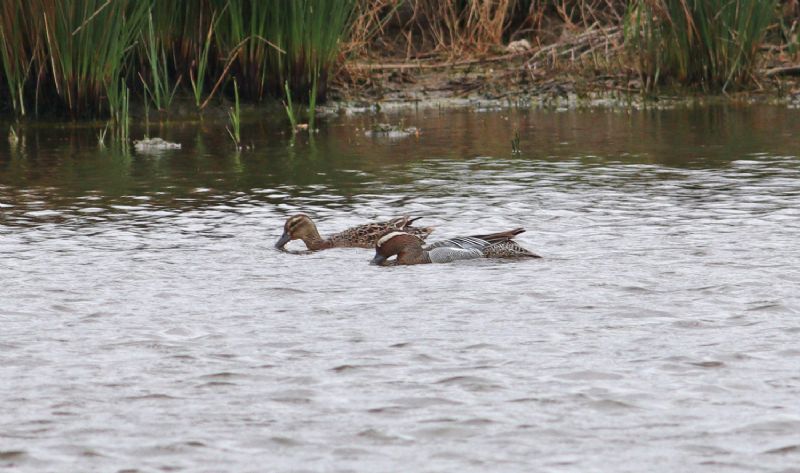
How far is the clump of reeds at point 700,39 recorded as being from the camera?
1631 centimetres

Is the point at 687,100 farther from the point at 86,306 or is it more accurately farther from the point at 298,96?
the point at 86,306

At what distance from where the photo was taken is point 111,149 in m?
13.4

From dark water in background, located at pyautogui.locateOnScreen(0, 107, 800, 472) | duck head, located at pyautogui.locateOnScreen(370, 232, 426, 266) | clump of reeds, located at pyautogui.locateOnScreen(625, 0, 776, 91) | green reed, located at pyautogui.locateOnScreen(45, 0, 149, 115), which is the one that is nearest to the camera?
dark water in background, located at pyautogui.locateOnScreen(0, 107, 800, 472)

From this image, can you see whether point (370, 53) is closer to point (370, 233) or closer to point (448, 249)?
point (370, 233)

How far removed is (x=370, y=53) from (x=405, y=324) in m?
13.4

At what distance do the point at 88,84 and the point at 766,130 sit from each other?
6796mm

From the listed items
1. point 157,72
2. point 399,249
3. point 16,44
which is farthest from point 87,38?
point 399,249

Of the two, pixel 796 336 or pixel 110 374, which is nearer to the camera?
pixel 110 374

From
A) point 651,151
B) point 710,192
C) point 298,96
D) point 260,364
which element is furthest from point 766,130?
point 260,364

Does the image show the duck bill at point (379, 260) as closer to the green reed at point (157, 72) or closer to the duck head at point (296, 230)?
the duck head at point (296, 230)

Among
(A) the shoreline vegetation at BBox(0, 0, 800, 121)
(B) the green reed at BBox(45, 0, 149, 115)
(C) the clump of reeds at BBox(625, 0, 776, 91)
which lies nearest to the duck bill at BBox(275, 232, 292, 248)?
(A) the shoreline vegetation at BBox(0, 0, 800, 121)

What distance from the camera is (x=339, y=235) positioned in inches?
338

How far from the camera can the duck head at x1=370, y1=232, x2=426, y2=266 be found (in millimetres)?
7734

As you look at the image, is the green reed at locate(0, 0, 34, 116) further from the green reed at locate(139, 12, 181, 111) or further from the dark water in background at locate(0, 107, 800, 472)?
the dark water in background at locate(0, 107, 800, 472)
